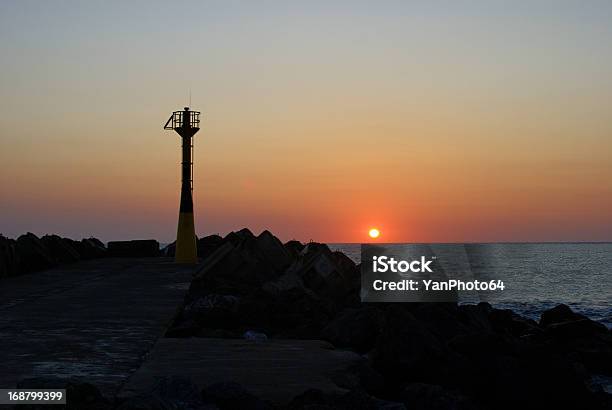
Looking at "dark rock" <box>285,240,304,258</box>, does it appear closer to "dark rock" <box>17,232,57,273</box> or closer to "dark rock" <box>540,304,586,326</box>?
"dark rock" <box>17,232,57,273</box>

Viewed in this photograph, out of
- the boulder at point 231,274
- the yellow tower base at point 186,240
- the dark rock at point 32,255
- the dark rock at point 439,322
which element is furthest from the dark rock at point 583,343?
the dark rock at point 32,255

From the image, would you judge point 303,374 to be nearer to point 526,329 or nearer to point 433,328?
point 433,328

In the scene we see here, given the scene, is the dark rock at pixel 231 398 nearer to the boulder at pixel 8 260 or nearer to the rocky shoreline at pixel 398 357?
the rocky shoreline at pixel 398 357

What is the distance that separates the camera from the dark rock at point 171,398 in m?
5.97

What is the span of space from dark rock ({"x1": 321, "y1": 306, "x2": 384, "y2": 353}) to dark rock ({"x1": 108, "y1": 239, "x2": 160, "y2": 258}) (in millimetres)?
21861

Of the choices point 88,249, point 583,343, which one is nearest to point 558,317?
point 583,343

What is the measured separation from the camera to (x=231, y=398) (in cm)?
655

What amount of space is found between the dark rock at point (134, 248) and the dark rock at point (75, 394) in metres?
25.6

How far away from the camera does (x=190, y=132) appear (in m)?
25.7

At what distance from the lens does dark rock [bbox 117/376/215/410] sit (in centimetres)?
597

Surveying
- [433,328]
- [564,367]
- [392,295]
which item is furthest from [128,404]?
[392,295]

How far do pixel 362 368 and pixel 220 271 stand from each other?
11839 millimetres

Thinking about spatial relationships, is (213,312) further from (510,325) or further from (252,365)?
(510,325)

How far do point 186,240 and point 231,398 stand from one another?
19.6 meters
